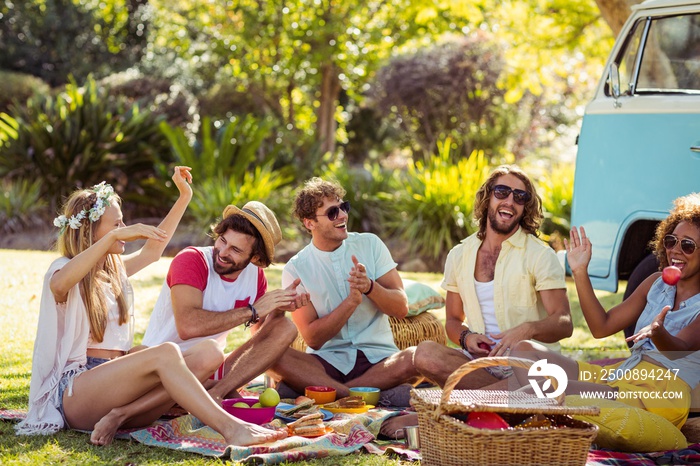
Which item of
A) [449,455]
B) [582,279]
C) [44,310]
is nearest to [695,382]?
[582,279]

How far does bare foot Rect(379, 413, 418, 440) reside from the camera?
448 cm

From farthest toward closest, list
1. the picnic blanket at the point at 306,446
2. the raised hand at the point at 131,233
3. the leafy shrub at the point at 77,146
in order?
the leafy shrub at the point at 77,146
the raised hand at the point at 131,233
the picnic blanket at the point at 306,446

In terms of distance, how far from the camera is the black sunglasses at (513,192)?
505 centimetres

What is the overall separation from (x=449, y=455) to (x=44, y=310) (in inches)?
84.0

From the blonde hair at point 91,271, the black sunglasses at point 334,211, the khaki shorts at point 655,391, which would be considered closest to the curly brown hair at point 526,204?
the black sunglasses at point 334,211

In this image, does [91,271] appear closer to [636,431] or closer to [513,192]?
[513,192]

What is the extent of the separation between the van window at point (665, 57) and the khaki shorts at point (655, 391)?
241 cm

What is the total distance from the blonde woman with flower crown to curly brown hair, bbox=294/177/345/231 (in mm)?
1214

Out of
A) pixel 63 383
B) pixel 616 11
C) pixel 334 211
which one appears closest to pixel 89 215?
pixel 63 383

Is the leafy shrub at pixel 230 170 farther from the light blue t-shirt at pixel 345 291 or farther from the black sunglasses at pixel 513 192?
the black sunglasses at pixel 513 192

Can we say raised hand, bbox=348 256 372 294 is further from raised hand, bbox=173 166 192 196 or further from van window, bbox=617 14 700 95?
van window, bbox=617 14 700 95

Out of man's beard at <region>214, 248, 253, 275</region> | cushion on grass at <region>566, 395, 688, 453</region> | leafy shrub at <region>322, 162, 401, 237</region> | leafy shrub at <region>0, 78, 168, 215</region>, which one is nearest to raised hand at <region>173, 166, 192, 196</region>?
man's beard at <region>214, 248, 253, 275</region>

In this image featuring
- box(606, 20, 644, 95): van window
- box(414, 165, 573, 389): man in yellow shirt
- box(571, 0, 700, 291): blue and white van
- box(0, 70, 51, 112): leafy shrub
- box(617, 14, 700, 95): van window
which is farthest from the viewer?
box(0, 70, 51, 112): leafy shrub

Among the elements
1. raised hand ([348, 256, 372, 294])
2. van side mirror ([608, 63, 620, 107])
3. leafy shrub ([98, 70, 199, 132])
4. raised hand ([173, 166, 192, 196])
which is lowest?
raised hand ([348, 256, 372, 294])
